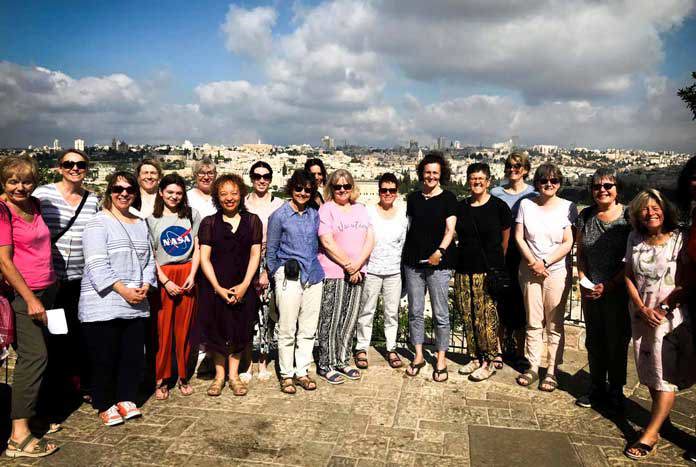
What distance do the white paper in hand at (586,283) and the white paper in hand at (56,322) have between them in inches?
139

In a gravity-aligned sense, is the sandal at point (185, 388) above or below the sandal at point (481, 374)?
below

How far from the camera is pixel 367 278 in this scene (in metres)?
4.12

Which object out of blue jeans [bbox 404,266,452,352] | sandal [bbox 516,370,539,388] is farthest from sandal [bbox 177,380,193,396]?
sandal [bbox 516,370,539,388]

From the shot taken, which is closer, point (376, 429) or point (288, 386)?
point (376, 429)

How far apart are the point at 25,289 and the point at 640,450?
380 centimetres

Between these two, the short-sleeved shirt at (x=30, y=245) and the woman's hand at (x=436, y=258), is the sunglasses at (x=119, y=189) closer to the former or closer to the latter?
the short-sleeved shirt at (x=30, y=245)

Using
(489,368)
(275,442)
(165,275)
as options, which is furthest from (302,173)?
(489,368)

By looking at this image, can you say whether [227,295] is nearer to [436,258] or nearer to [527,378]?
[436,258]

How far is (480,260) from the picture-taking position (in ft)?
13.0

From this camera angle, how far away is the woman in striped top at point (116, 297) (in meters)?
3.18

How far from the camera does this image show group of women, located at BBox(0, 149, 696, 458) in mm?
2945

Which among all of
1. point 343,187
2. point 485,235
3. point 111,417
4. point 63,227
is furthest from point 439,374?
point 63,227

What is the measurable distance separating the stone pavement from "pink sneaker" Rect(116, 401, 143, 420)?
0.05 metres

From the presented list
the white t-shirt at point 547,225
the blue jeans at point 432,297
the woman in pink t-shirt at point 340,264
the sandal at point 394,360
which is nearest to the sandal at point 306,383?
the woman in pink t-shirt at point 340,264
